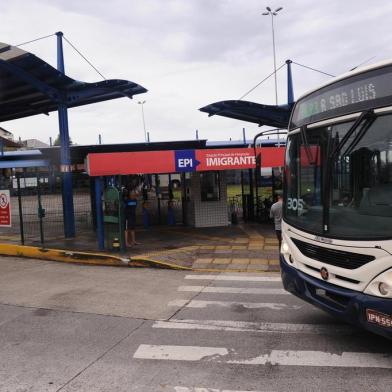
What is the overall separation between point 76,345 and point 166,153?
7.86m

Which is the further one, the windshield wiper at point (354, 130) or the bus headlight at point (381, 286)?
the windshield wiper at point (354, 130)

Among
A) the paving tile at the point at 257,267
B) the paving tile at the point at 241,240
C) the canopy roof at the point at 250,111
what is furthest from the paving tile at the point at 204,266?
the canopy roof at the point at 250,111

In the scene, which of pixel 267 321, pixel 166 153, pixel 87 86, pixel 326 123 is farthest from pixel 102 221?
pixel 326 123

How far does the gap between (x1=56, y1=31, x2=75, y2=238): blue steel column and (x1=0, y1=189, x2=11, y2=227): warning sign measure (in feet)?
6.65

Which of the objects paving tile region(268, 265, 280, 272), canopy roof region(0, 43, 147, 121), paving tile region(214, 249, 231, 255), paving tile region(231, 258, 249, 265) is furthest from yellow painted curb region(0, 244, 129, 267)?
canopy roof region(0, 43, 147, 121)

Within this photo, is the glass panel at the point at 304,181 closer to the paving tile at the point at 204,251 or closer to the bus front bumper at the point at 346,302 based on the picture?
the bus front bumper at the point at 346,302

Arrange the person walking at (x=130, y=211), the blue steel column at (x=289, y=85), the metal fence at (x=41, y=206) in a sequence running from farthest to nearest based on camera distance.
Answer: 1. the blue steel column at (x=289, y=85)
2. the metal fence at (x=41, y=206)
3. the person walking at (x=130, y=211)

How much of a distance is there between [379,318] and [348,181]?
55.7 inches

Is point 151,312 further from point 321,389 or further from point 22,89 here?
point 22,89

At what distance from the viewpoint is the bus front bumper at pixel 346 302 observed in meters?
4.44

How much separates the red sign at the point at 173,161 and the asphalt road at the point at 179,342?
3.96 metres

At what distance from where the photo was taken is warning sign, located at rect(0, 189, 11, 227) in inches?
506

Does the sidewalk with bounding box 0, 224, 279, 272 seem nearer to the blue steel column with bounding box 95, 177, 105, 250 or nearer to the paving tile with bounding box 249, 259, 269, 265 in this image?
the paving tile with bounding box 249, 259, 269, 265

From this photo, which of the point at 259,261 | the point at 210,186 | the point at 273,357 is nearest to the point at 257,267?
the point at 259,261
